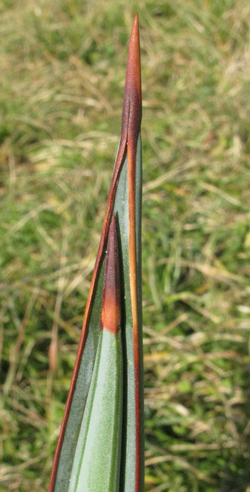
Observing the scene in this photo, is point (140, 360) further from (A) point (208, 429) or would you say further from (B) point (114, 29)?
(B) point (114, 29)

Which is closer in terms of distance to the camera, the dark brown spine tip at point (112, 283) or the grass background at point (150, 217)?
the dark brown spine tip at point (112, 283)

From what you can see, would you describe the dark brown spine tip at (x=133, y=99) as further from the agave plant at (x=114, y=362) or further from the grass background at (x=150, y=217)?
the grass background at (x=150, y=217)

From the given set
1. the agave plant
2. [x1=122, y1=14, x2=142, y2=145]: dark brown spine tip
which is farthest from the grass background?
[x1=122, y1=14, x2=142, y2=145]: dark brown spine tip

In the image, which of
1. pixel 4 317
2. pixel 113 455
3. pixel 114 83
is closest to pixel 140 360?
pixel 113 455

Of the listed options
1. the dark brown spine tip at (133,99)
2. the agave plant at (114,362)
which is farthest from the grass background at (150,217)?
the dark brown spine tip at (133,99)

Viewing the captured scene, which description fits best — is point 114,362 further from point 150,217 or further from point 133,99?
point 150,217

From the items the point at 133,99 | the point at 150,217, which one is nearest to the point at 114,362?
the point at 133,99
